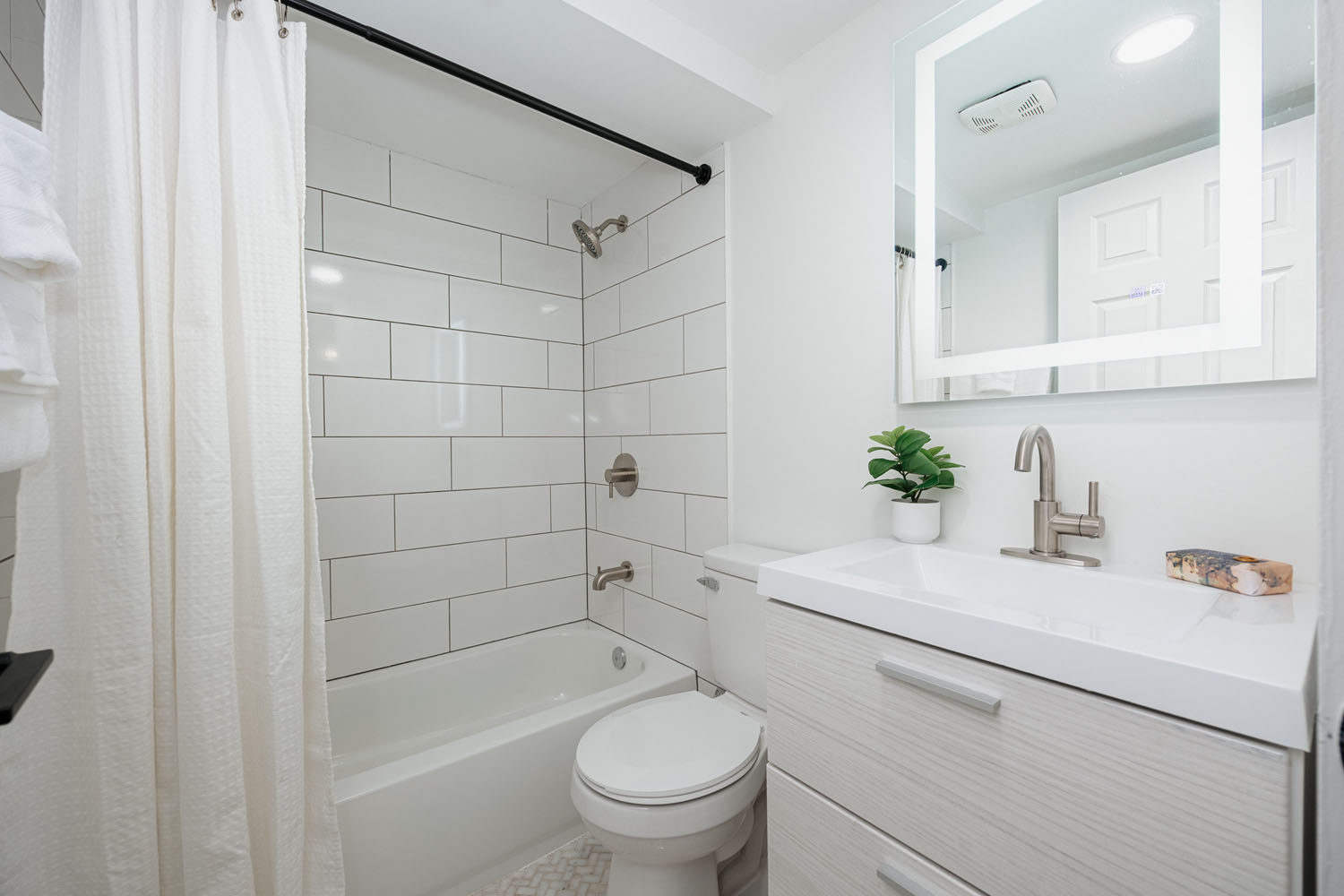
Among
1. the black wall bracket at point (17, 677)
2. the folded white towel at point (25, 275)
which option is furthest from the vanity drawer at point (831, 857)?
the folded white towel at point (25, 275)

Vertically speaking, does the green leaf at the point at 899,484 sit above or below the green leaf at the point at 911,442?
below

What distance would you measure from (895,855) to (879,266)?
1130 millimetres

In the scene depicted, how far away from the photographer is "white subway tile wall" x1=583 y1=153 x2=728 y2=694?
68.5 inches

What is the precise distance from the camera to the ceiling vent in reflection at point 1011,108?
A: 1.06 m

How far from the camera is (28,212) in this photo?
0.55 meters

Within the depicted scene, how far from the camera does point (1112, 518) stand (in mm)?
976

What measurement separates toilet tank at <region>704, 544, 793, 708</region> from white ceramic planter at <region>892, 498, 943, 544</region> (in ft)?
1.10

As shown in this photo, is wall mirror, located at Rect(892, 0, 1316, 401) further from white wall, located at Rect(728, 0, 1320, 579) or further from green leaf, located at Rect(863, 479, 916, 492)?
green leaf, located at Rect(863, 479, 916, 492)

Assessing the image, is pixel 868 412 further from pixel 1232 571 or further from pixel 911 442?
pixel 1232 571

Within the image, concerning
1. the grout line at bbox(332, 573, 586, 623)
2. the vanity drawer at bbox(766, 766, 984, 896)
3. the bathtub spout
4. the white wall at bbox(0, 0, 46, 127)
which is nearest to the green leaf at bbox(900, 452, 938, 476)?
the vanity drawer at bbox(766, 766, 984, 896)

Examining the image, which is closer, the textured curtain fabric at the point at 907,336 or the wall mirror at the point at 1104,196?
the wall mirror at the point at 1104,196

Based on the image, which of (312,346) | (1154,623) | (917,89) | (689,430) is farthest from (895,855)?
(312,346)

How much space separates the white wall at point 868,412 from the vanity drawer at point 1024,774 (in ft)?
1.60

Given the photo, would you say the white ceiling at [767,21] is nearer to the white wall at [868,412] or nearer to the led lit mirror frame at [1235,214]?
the white wall at [868,412]
